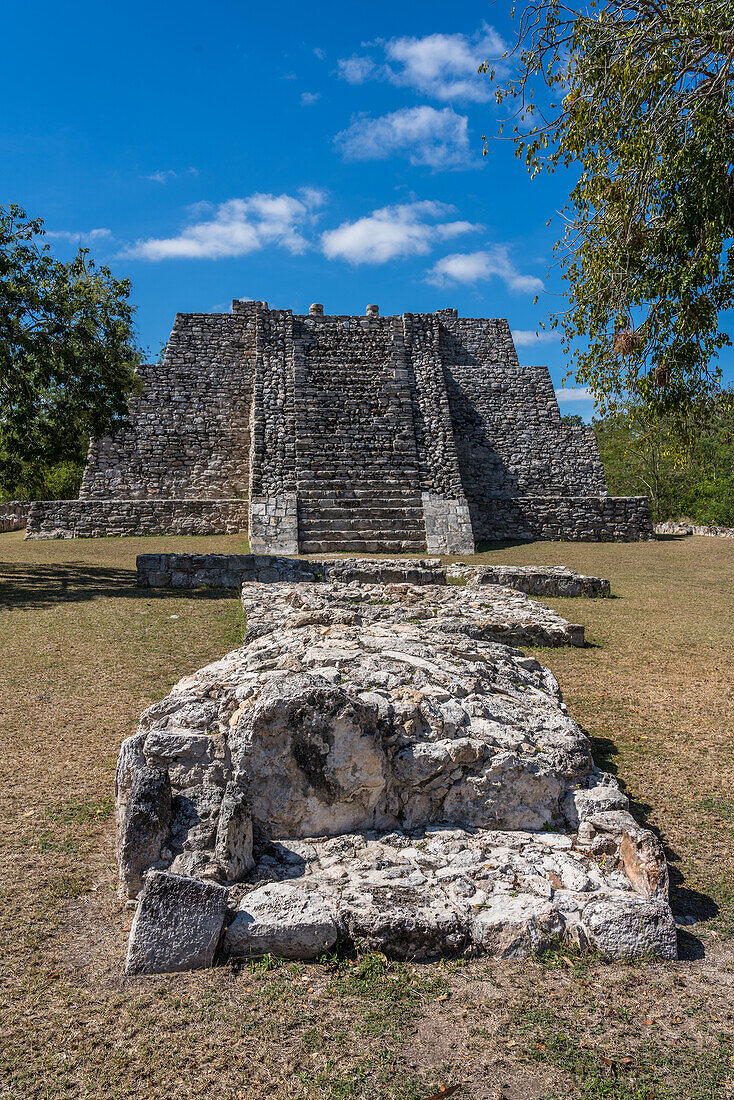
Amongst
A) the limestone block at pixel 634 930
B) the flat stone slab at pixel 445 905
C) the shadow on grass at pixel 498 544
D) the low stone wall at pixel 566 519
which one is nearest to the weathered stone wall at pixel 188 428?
the shadow on grass at pixel 498 544

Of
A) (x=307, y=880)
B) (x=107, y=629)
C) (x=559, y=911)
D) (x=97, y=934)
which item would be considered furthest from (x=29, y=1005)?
(x=107, y=629)

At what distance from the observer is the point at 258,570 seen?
11523mm

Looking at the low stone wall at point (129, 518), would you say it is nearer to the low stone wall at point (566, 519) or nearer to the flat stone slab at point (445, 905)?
the low stone wall at point (566, 519)

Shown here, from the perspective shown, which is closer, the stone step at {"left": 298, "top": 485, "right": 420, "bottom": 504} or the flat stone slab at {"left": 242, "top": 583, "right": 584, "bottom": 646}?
the flat stone slab at {"left": 242, "top": 583, "right": 584, "bottom": 646}

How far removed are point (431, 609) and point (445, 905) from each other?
487 centimetres

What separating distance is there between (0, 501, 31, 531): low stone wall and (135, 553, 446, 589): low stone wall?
13.8 meters

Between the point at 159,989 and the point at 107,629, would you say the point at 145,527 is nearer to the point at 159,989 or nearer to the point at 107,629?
the point at 107,629

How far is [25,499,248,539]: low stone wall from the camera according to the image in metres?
19.0

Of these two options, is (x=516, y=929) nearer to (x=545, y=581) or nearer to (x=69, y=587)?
(x=545, y=581)

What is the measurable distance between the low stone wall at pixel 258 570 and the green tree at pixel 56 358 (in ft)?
9.71

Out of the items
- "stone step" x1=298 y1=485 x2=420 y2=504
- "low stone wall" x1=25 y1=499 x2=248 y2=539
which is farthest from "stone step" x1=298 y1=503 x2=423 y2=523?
"low stone wall" x1=25 y1=499 x2=248 y2=539

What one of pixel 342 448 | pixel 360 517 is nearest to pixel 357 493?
pixel 360 517

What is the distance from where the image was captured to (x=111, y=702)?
568cm

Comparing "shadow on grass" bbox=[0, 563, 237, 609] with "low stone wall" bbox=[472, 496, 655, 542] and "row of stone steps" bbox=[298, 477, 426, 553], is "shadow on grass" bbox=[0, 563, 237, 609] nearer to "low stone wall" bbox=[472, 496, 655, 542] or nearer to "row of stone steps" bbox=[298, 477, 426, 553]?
"row of stone steps" bbox=[298, 477, 426, 553]
